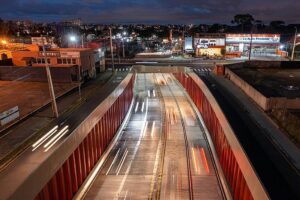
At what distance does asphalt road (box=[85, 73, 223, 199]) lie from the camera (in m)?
17.8

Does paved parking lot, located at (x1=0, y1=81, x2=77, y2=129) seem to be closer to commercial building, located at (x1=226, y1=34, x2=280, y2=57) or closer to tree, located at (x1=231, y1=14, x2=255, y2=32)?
commercial building, located at (x1=226, y1=34, x2=280, y2=57)

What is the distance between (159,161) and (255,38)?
282 feet

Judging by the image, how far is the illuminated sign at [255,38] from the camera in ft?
304

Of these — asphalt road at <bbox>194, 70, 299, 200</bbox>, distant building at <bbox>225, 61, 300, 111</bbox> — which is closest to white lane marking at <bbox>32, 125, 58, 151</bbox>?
asphalt road at <bbox>194, 70, 299, 200</bbox>

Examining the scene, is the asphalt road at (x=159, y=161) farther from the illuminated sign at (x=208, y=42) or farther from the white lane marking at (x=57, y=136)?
the illuminated sign at (x=208, y=42)

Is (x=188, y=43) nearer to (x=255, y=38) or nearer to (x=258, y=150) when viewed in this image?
(x=255, y=38)

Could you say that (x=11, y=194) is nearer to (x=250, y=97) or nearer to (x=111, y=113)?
(x=111, y=113)

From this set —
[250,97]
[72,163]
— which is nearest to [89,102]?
[72,163]

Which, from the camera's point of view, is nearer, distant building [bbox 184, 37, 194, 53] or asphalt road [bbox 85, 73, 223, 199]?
asphalt road [bbox 85, 73, 223, 199]

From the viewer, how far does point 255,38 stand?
9425cm

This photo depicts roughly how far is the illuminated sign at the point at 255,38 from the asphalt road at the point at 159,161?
64.5 meters

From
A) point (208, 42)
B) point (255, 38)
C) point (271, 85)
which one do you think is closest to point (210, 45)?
point (208, 42)

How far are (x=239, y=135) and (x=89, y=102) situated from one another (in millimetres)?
14475

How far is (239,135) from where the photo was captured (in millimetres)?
Answer: 17578
